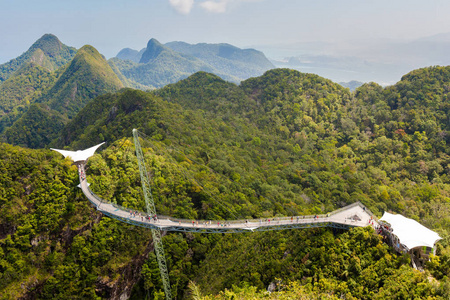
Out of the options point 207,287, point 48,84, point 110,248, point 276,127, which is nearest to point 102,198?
point 110,248

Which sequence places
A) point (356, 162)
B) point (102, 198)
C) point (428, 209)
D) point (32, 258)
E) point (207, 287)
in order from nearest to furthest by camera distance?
1. point (32, 258)
2. point (207, 287)
3. point (102, 198)
4. point (428, 209)
5. point (356, 162)

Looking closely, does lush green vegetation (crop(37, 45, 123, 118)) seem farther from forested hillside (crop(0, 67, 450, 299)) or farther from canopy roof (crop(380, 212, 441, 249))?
canopy roof (crop(380, 212, 441, 249))

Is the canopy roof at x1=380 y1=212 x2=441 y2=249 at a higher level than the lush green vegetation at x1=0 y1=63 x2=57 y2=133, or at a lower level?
lower

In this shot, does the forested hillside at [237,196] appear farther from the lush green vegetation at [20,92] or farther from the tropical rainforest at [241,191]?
the lush green vegetation at [20,92]

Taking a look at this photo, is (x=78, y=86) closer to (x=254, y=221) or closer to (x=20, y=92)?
(x=20, y=92)

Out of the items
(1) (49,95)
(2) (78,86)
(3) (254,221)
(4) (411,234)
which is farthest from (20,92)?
(4) (411,234)

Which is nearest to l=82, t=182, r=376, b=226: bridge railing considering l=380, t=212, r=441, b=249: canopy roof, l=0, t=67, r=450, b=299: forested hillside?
l=0, t=67, r=450, b=299: forested hillside

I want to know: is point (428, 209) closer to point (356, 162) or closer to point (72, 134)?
point (356, 162)
